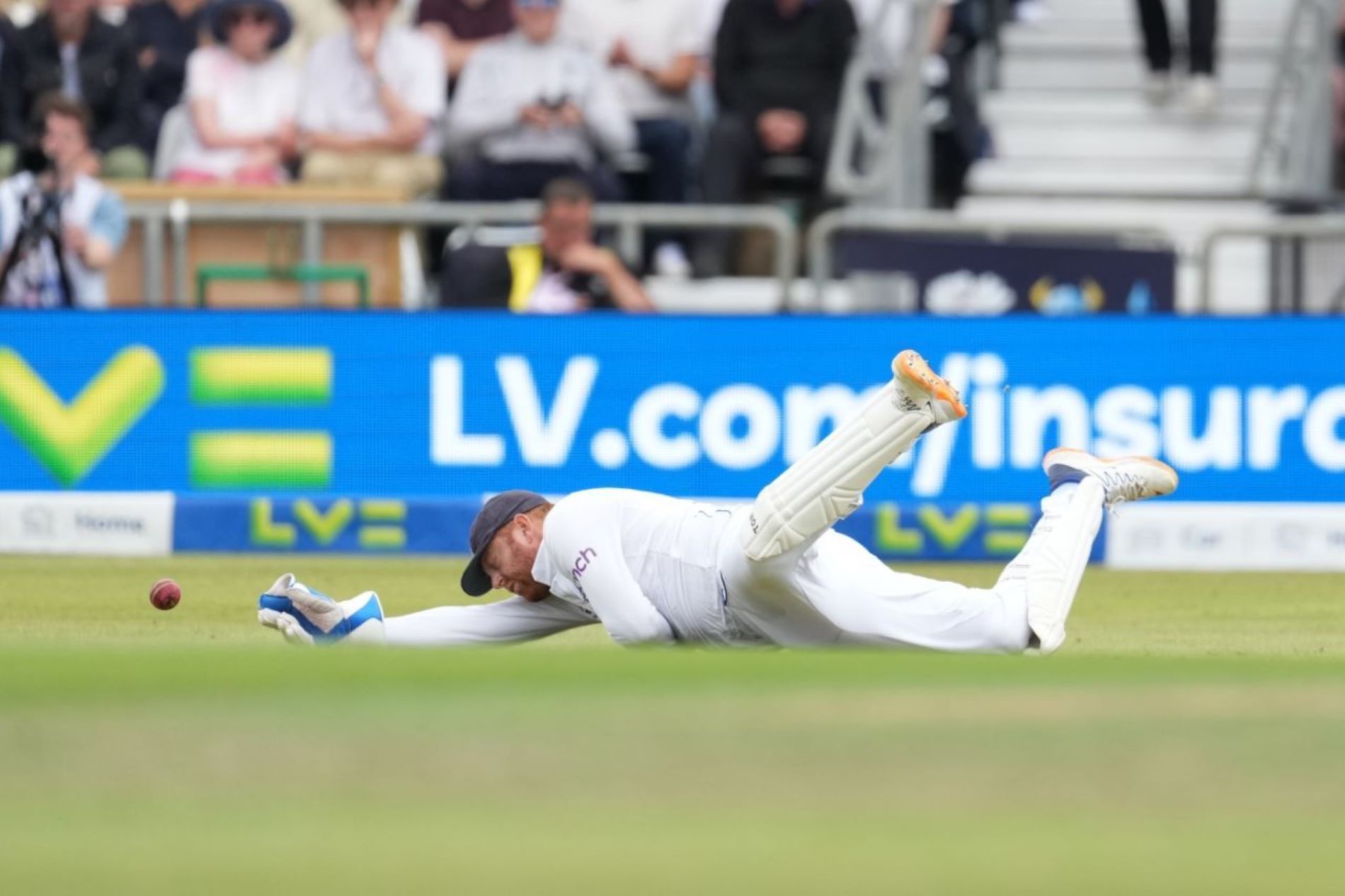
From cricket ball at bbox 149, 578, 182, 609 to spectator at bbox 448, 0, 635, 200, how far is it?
587 cm

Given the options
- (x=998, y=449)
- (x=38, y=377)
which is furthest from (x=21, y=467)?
(x=998, y=449)

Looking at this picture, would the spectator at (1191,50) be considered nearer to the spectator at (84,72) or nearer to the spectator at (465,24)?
the spectator at (465,24)

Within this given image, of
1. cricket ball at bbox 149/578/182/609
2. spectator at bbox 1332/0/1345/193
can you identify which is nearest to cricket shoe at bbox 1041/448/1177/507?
cricket ball at bbox 149/578/182/609

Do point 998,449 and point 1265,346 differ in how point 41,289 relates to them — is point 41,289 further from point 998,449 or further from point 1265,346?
point 1265,346

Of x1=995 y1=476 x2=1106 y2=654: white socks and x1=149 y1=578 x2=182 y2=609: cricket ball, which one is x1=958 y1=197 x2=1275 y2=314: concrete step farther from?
x1=149 y1=578 x2=182 y2=609: cricket ball

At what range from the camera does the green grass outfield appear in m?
4.22

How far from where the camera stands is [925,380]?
7344 millimetres

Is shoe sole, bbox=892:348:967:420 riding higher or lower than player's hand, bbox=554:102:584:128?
lower

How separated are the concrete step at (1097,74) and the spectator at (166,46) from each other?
4.74 metres

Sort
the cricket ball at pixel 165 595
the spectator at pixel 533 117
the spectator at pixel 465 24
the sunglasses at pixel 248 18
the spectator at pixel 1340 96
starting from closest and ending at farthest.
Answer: the cricket ball at pixel 165 595 < the sunglasses at pixel 248 18 < the spectator at pixel 533 117 < the spectator at pixel 465 24 < the spectator at pixel 1340 96

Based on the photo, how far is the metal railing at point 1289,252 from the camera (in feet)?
42.8

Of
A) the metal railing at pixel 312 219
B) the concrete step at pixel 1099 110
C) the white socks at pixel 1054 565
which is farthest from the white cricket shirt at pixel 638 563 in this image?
the concrete step at pixel 1099 110

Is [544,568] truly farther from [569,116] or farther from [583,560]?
[569,116]

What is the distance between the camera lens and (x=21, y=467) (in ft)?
40.0
